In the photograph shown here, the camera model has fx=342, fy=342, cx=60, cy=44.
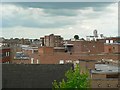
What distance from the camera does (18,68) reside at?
136 ft

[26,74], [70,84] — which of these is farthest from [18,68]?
[70,84]

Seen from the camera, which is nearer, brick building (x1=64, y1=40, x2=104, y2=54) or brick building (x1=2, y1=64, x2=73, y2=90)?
brick building (x1=2, y1=64, x2=73, y2=90)

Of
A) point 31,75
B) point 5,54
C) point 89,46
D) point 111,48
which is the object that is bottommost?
point 31,75

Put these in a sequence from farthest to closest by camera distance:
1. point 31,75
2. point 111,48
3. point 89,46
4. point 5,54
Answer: point 89,46 → point 111,48 → point 5,54 → point 31,75

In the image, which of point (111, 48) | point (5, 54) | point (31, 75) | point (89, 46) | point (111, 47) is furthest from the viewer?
point (89, 46)

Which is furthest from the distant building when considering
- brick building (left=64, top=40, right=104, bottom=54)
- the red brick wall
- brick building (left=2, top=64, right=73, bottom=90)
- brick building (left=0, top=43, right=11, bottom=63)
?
brick building (left=2, top=64, right=73, bottom=90)

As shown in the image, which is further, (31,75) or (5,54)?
(5,54)

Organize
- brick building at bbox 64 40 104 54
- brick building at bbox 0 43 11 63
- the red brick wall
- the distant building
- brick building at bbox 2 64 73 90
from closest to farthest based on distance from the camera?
1. brick building at bbox 2 64 73 90
2. brick building at bbox 0 43 11 63
3. the red brick wall
4. the distant building
5. brick building at bbox 64 40 104 54

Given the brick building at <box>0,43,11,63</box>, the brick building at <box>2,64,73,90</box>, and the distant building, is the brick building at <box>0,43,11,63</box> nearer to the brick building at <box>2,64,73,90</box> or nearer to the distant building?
the distant building

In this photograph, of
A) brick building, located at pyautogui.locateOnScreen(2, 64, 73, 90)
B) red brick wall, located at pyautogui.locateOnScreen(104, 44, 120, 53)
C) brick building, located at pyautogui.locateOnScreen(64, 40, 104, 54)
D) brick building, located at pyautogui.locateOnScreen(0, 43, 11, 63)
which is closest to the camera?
brick building, located at pyautogui.locateOnScreen(2, 64, 73, 90)

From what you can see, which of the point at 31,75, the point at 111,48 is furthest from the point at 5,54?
the point at 31,75

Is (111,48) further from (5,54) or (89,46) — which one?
(5,54)

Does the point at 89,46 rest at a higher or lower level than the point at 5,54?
higher

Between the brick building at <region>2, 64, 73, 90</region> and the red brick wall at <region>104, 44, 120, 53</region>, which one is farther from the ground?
the red brick wall at <region>104, 44, 120, 53</region>
